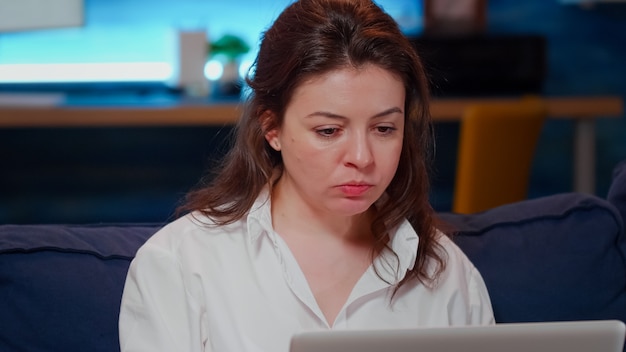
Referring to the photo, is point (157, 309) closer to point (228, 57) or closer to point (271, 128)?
point (271, 128)

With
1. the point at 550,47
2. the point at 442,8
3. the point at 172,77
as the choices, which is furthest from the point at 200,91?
the point at 550,47

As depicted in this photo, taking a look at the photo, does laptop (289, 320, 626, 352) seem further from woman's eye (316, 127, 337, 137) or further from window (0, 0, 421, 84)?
window (0, 0, 421, 84)

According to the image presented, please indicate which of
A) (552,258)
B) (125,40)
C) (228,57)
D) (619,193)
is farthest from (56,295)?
(125,40)

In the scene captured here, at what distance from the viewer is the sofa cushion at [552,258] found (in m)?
1.78

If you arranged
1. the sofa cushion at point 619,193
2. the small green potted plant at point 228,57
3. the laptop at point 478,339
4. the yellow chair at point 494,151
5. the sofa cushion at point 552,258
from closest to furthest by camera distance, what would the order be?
the laptop at point 478,339 → the sofa cushion at point 552,258 → the sofa cushion at point 619,193 → the yellow chair at point 494,151 → the small green potted plant at point 228,57

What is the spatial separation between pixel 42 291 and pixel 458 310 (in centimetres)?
68

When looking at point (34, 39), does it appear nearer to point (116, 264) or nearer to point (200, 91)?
point (200, 91)

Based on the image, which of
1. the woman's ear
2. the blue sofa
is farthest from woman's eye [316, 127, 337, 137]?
the blue sofa

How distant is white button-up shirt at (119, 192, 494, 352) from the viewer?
4.95ft

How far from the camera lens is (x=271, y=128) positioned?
1589 millimetres

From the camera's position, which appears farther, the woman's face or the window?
the window

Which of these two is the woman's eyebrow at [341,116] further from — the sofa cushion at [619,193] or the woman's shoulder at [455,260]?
the sofa cushion at [619,193]

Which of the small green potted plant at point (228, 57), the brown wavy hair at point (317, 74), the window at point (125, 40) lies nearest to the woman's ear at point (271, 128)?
the brown wavy hair at point (317, 74)

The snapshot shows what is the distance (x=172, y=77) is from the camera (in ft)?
15.0
